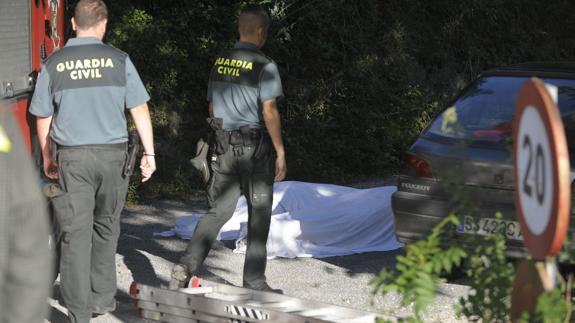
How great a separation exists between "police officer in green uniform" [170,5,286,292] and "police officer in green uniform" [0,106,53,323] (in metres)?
4.17

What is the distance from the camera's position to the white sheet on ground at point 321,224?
28.1 ft

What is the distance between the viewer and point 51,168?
617cm

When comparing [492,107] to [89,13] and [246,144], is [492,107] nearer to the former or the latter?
[246,144]

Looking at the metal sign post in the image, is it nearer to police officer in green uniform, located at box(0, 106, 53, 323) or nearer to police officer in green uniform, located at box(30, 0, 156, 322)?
police officer in green uniform, located at box(0, 106, 53, 323)

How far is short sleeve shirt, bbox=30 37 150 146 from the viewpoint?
19.6 feet

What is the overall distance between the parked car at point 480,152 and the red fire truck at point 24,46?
252 cm

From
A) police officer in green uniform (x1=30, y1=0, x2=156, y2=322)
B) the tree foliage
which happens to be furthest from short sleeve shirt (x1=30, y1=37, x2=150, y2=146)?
the tree foliage

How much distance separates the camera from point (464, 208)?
4.19 m

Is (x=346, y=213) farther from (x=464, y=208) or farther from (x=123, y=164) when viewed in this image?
(x=464, y=208)

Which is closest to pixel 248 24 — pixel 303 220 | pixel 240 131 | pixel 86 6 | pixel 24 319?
pixel 240 131

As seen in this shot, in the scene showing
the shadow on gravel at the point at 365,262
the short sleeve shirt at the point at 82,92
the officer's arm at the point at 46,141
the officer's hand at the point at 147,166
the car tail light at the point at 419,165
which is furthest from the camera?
Answer: the shadow on gravel at the point at 365,262

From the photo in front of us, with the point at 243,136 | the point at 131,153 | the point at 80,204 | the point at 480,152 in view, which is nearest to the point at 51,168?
the point at 80,204

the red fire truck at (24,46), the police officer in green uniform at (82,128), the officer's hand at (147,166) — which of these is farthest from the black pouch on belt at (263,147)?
the red fire truck at (24,46)

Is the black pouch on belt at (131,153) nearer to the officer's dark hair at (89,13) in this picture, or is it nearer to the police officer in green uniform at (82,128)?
the police officer in green uniform at (82,128)
